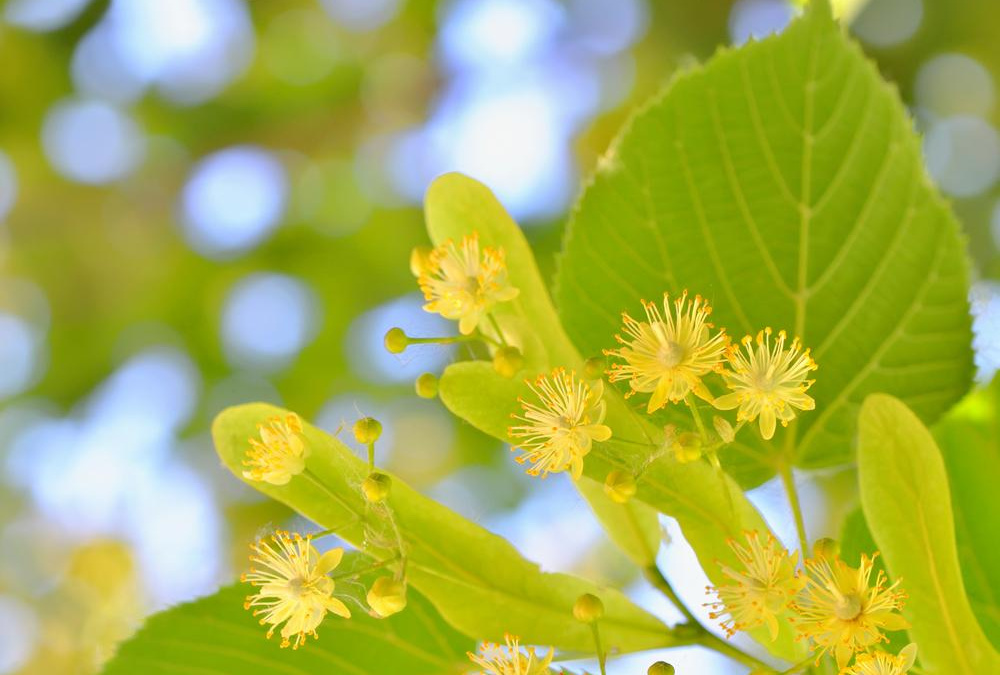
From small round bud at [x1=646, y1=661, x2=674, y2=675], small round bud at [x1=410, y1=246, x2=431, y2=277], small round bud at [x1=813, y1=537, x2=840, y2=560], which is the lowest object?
small round bud at [x1=646, y1=661, x2=674, y2=675]

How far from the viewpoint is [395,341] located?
74 cm

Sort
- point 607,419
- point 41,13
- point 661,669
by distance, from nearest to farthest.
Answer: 1. point 661,669
2. point 607,419
3. point 41,13

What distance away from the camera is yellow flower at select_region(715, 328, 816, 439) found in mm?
659

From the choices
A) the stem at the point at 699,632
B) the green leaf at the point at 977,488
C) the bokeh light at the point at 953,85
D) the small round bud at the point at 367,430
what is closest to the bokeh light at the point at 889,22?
the bokeh light at the point at 953,85

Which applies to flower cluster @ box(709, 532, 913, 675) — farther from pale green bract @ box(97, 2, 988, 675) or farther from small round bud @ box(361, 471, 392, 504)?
small round bud @ box(361, 471, 392, 504)

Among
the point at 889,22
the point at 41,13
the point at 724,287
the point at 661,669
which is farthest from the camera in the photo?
the point at 41,13

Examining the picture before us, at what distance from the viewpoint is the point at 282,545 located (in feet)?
2.31

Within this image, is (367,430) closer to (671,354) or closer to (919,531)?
(671,354)

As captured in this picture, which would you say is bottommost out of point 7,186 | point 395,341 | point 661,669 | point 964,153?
point 661,669

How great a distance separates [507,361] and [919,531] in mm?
298

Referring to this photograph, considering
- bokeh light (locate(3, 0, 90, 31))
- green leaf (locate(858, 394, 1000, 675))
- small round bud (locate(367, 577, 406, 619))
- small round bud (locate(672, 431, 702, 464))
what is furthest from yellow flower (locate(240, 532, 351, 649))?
bokeh light (locate(3, 0, 90, 31))

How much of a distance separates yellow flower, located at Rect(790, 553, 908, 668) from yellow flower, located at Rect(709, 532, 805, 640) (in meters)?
0.01

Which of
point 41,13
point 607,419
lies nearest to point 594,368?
point 607,419

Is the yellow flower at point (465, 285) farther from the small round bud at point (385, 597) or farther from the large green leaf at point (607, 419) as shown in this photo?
the small round bud at point (385, 597)
